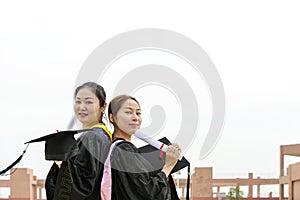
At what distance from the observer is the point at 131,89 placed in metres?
3.90

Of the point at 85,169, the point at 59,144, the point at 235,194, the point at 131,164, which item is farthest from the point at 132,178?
the point at 235,194

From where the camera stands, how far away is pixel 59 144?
12.6 feet

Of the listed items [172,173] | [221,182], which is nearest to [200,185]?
[221,182]

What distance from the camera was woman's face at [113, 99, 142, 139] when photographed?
380 cm

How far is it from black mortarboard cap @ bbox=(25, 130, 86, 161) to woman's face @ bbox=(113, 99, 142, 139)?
21 cm

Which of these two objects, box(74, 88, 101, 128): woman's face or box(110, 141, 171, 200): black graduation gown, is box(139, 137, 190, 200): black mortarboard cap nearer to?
box(110, 141, 171, 200): black graduation gown

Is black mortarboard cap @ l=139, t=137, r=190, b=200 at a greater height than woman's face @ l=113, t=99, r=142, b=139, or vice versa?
woman's face @ l=113, t=99, r=142, b=139

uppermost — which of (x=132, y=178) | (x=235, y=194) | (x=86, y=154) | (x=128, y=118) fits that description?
(x=128, y=118)

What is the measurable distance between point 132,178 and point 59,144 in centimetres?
40

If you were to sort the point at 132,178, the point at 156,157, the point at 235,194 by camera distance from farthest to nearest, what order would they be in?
the point at 235,194 < the point at 156,157 < the point at 132,178

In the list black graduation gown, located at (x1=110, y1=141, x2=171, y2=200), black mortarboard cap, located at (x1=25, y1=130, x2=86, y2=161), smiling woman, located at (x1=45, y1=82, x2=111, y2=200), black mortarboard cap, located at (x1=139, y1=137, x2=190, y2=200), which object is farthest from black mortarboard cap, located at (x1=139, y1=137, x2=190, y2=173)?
black mortarboard cap, located at (x1=25, y1=130, x2=86, y2=161)

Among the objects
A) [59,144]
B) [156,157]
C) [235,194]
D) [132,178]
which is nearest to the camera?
[132,178]

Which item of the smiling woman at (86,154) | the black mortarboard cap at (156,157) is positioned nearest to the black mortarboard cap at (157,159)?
the black mortarboard cap at (156,157)

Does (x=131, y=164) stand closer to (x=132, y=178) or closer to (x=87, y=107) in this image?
(x=132, y=178)
